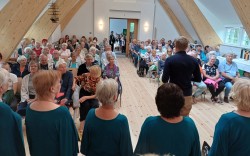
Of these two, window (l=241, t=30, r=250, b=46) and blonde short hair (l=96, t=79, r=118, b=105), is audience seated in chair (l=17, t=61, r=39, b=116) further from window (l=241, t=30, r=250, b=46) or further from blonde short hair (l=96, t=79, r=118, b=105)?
window (l=241, t=30, r=250, b=46)

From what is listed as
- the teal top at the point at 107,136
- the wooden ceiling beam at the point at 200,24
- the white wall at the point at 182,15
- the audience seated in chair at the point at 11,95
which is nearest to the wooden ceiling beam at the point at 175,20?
the white wall at the point at 182,15

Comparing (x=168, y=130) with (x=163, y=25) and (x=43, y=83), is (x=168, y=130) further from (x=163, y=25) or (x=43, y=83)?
(x=163, y=25)

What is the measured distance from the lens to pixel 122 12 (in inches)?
540

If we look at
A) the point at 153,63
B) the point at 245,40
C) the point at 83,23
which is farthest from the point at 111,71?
the point at 83,23

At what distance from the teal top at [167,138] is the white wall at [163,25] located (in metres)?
13.4

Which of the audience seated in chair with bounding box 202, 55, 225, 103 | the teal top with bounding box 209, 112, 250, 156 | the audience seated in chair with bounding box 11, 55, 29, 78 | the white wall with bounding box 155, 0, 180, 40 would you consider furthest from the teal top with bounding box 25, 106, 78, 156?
the white wall with bounding box 155, 0, 180, 40

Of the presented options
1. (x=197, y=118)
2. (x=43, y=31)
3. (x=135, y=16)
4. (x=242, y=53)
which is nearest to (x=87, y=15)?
(x=135, y=16)

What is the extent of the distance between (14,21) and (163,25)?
11060mm

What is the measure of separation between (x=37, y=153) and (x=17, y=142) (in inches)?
7.3

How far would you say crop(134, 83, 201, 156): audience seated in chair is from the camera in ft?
4.72

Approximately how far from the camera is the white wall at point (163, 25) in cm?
1426

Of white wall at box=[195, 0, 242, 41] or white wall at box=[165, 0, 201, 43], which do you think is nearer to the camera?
white wall at box=[195, 0, 242, 41]

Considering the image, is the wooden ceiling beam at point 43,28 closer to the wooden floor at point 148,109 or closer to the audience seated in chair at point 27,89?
the wooden floor at point 148,109

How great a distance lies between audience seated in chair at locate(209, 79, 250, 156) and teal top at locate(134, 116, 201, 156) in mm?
235
